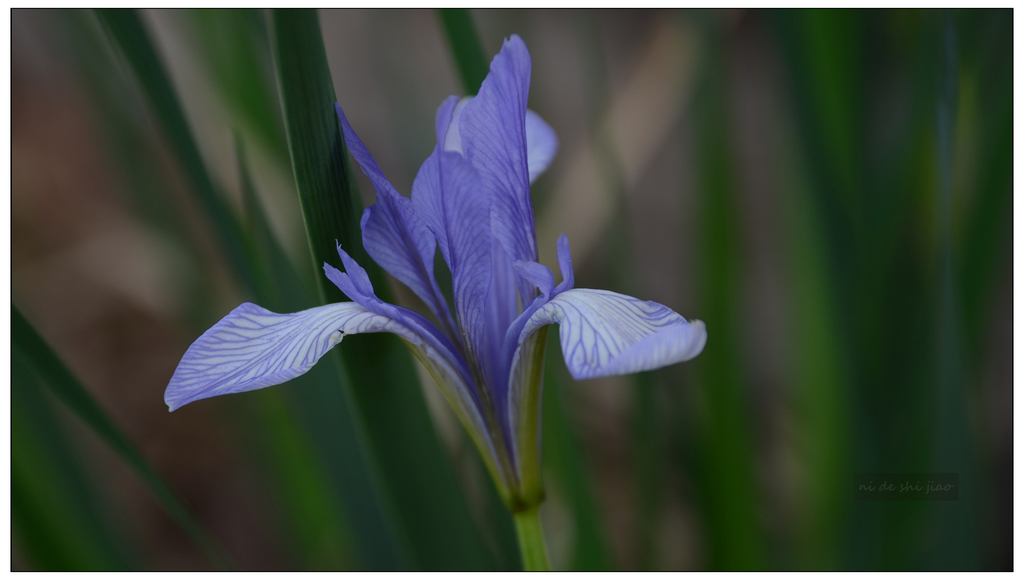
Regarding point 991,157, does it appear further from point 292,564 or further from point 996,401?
point 292,564

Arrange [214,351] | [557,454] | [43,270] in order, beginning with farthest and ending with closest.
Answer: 1. [43,270]
2. [557,454]
3. [214,351]

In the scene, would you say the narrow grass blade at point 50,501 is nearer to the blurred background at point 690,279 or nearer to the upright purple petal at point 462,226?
the blurred background at point 690,279

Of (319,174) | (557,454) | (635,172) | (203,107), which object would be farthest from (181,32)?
(635,172)

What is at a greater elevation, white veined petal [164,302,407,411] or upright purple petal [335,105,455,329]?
upright purple petal [335,105,455,329]

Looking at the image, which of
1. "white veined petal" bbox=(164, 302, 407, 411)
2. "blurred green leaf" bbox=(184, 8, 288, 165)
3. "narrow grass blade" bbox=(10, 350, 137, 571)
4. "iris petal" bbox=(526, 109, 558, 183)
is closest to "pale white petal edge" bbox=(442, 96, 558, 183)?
"iris petal" bbox=(526, 109, 558, 183)

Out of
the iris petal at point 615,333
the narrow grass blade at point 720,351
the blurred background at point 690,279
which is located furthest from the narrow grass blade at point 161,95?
the narrow grass blade at point 720,351

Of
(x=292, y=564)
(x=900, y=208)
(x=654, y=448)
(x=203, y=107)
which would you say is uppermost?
(x=203, y=107)

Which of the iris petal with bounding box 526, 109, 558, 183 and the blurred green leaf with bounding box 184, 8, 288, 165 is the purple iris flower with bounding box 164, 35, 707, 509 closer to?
the iris petal with bounding box 526, 109, 558, 183
